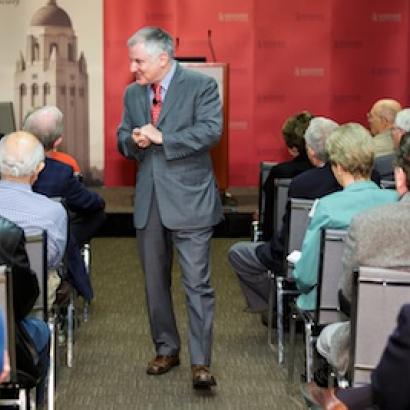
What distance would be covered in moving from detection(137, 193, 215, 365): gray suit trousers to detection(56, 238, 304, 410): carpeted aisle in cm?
24

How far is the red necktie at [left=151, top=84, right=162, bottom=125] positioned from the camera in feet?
14.9

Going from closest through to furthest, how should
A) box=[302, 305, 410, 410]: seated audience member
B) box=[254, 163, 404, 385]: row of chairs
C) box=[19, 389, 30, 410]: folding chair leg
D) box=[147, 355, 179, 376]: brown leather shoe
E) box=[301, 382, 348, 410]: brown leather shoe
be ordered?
box=[302, 305, 410, 410]: seated audience member → box=[301, 382, 348, 410]: brown leather shoe → box=[254, 163, 404, 385]: row of chairs → box=[19, 389, 30, 410]: folding chair leg → box=[147, 355, 179, 376]: brown leather shoe

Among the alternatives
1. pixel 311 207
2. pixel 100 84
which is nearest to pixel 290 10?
pixel 100 84

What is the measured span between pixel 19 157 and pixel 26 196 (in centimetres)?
16

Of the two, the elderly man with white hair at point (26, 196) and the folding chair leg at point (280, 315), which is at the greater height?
the elderly man with white hair at point (26, 196)

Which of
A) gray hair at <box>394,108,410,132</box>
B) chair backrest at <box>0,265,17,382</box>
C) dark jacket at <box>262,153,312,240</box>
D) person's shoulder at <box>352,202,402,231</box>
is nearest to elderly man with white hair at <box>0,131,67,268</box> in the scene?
chair backrest at <box>0,265,17,382</box>

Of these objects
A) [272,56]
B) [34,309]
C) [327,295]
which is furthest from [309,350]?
[272,56]

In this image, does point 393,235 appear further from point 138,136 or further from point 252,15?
point 252,15

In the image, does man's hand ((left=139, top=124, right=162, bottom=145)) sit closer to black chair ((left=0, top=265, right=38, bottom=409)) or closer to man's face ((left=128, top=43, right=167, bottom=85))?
man's face ((left=128, top=43, right=167, bottom=85))

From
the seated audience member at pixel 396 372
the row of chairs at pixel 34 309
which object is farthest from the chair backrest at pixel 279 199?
the seated audience member at pixel 396 372

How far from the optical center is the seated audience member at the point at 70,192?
487cm

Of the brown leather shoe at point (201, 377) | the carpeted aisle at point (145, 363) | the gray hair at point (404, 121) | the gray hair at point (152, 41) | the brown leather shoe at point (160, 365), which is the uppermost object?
the gray hair at point (152, 41)

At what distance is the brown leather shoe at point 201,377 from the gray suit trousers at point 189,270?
3 centimetres

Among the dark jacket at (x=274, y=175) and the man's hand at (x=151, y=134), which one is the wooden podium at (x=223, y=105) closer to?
the dark jacket at (x=274, y=175)
